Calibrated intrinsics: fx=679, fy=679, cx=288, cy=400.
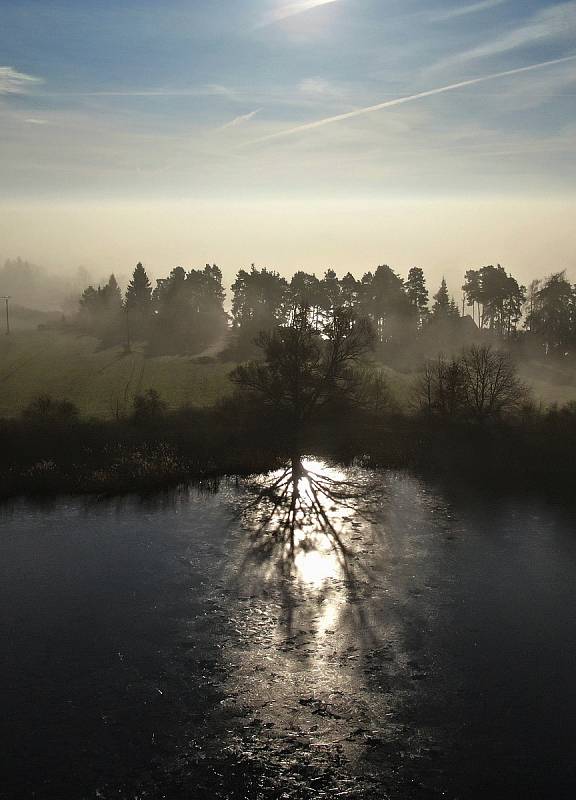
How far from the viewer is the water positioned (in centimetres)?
2050

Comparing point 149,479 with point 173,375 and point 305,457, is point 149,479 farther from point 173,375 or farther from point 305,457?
point 173,375

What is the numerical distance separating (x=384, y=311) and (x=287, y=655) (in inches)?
4098

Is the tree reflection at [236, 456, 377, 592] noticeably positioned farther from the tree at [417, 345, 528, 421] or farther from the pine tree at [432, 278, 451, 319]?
the pine tree at [432, 278, 451, 319]

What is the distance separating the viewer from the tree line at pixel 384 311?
Answer: 403 ft

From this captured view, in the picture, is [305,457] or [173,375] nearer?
[305,457]

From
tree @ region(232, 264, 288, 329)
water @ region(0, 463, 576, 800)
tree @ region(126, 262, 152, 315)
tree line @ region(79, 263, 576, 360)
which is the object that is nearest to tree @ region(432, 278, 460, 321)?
tree line @ region(79, 263, 576, 360)

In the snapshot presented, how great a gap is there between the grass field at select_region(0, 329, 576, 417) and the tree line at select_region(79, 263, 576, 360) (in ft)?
36.2

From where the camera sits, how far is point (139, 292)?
147000 mm

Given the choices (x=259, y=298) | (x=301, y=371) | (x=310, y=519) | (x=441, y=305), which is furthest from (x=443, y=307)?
(x=310, y=519)

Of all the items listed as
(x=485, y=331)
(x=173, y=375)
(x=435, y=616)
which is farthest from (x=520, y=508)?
(x=485, y=331)

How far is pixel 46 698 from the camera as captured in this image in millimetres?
24094

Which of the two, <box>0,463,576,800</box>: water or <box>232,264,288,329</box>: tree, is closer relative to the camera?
<box>0,463,576,800</box>: water

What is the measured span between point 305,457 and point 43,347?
77.2 metres

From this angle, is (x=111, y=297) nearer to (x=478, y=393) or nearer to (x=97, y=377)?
(x=97, y=377)
